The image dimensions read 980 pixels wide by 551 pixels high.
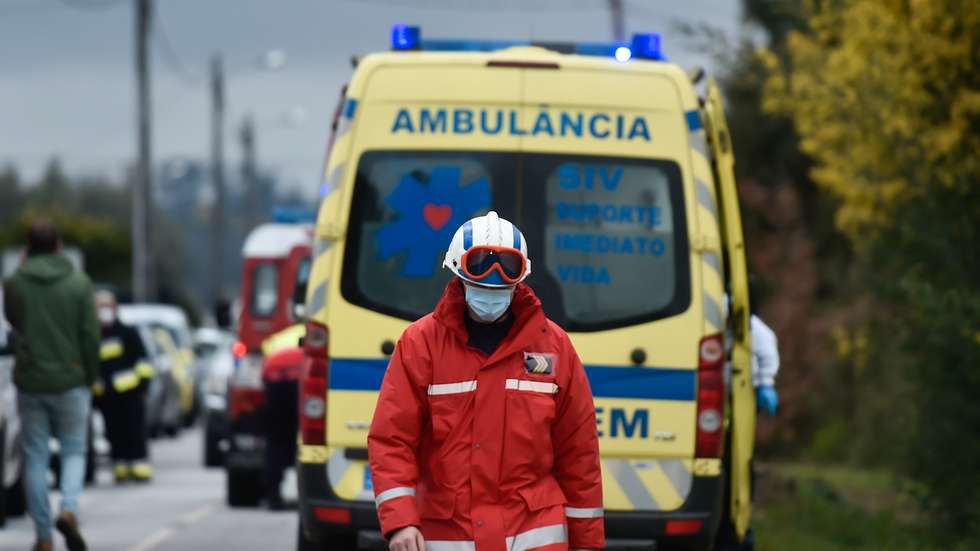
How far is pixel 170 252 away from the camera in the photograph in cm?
10069

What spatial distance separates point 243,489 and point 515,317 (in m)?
11.1

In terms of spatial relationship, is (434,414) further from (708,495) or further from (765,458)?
(765,458)

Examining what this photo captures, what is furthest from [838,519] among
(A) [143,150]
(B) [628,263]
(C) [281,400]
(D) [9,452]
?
(A) [143,150]

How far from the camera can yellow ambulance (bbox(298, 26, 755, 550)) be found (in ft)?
31.1

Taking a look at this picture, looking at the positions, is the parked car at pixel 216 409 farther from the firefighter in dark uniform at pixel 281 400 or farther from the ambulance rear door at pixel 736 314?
the ambulance rear door at pixel 736 314

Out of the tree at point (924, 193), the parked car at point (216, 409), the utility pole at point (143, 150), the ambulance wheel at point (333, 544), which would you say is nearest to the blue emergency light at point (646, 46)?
the ambulance wheel at point (333, 544)

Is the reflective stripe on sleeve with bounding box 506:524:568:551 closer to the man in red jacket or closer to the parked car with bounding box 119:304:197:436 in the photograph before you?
the man in red jacket

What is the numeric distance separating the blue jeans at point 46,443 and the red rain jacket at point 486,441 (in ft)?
20.9

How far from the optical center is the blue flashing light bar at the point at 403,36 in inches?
390

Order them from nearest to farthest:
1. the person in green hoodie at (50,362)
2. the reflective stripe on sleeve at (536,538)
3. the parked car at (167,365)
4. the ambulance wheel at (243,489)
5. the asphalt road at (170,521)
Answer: the reflective stripe on sleeve at (536,538), the person in green hoodie at (50,362), the asphalt road at (170,521), the ambulance wheel at (243,489), the parked car at (167,365)

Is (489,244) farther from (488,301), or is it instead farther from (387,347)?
(387,347)

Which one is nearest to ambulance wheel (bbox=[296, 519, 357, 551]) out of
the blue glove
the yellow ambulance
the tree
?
the yellow ambulance

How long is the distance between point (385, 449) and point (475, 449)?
0.26 m

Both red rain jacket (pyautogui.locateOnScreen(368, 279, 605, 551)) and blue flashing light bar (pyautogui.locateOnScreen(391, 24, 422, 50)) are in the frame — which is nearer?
red rain jacket (pyautogui.locateOnScreen(368, 279, 605, 551))
